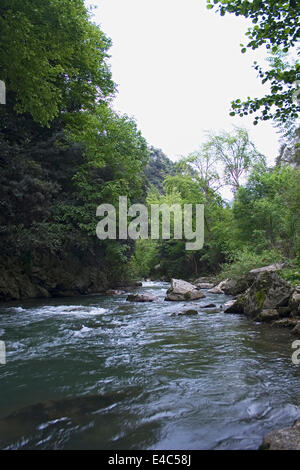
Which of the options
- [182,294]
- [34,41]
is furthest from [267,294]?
[34,41]

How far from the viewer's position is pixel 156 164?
91.1m

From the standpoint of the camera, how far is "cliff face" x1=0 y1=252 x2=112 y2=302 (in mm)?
15109

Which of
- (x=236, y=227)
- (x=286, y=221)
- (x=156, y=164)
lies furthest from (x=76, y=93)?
(x=156, y=164)

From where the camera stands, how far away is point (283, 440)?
233 centimetres

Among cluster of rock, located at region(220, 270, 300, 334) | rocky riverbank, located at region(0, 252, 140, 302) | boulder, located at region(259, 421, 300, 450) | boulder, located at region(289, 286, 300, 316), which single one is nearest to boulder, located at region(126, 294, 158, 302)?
cluster of rock, located at region(220, 270, 300, 334)

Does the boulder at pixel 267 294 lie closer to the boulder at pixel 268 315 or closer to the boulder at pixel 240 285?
the boulder at pixel 268 315

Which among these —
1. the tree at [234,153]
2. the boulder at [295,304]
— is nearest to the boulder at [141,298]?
the boulder at [295,304]

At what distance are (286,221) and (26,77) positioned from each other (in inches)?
616

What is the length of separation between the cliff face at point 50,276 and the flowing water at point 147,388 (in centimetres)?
874

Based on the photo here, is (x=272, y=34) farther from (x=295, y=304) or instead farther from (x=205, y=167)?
(x=205, y=167)

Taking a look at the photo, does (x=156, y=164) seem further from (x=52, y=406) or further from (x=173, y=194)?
(x=52, y=406)

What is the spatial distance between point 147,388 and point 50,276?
14.3m

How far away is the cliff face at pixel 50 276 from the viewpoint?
15109 millimetres

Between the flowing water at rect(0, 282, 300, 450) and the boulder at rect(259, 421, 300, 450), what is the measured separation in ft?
0.74
